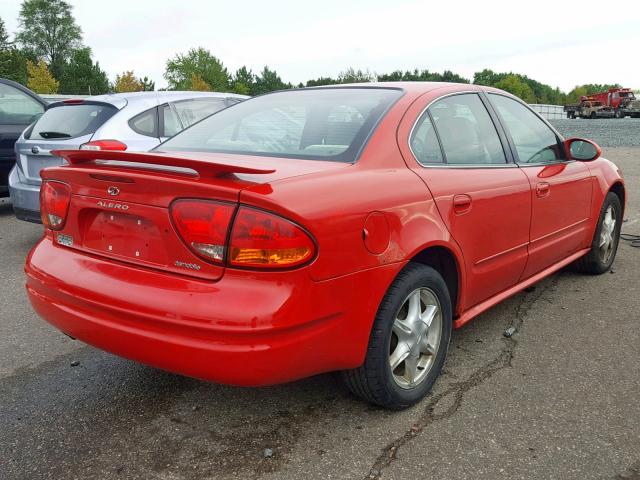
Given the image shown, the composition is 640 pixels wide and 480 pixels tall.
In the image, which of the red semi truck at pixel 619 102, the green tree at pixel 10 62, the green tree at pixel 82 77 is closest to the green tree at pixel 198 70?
the green tree at pixel 82 77

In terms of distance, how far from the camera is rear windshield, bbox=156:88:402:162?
2.80m

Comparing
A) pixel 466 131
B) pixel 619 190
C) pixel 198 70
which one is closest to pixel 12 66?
pixel 198 70

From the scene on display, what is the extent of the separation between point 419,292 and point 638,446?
1051 mm

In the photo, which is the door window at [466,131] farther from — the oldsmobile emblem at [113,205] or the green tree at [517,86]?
the green tree at [517,86]

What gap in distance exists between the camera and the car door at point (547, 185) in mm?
3674

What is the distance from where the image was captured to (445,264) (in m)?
3.02

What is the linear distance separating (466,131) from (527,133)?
779 millimetres

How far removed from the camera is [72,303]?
8.26 feet

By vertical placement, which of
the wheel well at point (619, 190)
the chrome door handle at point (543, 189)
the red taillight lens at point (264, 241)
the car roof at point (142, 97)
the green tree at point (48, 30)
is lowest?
the wheel well at point (619, 190)

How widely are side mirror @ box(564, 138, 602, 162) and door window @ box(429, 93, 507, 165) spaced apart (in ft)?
3.05

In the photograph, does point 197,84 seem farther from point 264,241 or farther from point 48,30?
point 264,241

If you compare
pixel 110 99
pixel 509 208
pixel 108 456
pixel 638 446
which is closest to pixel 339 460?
pixel 108 456

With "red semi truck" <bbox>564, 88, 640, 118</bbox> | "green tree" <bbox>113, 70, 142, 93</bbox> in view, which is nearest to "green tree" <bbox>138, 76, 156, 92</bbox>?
"green tree" <bbox>113, 70, 142, 93</bbox>

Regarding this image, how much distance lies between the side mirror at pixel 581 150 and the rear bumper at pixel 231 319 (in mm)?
2347
